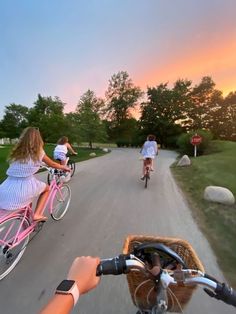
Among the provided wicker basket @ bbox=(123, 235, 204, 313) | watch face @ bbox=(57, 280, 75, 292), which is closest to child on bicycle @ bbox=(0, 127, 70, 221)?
wicker basket @ bbox=(123, 235, 204, 313)

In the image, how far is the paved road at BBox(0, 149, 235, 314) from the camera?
10.6 feet

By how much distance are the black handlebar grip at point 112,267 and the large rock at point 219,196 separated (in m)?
6.59

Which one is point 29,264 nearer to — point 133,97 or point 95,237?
point 95,237

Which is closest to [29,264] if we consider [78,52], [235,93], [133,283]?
[133,283]

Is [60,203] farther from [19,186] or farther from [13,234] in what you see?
[13,234]

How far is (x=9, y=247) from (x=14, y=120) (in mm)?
74206

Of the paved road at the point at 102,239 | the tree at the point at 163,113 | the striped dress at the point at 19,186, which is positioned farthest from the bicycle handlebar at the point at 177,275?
the tree at the point at 163,113

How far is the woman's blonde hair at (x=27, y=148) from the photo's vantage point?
14.5 feet

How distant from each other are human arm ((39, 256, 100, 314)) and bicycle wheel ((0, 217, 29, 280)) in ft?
8.76

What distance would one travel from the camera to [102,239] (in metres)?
5.05

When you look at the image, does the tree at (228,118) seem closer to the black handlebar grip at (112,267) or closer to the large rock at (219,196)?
the large rock at (219,196)

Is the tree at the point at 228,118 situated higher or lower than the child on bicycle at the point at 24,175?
higher

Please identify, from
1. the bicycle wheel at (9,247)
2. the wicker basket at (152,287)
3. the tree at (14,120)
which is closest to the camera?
the wicker basket at (152,287)

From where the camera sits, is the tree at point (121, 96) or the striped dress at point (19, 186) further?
the tree at point (121, 96)
